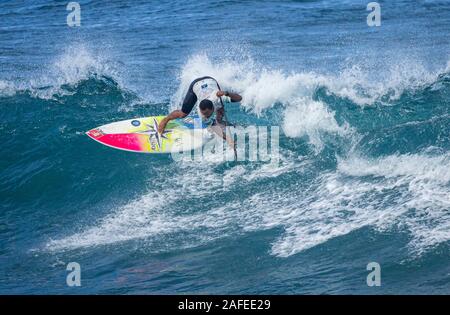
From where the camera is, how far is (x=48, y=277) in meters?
8.67

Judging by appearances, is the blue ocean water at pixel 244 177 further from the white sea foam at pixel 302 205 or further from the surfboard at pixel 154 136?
the surfboard at pixel 154 136

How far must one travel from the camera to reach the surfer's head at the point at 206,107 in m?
10.9

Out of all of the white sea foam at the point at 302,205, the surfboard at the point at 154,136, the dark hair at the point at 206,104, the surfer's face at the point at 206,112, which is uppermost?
the dark hair at the point at 206,104

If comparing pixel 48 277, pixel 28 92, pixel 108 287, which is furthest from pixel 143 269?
pixel 28 92

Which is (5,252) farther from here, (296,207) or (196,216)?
(296,207)

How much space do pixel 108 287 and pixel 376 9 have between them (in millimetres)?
16416

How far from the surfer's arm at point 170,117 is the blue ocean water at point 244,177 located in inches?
26.1

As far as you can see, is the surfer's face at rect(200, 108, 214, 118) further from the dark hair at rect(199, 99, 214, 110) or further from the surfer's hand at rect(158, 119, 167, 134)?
the surfer's hand at rect(158, 119, 167, 134)

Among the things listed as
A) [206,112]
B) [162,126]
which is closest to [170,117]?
[162,126]

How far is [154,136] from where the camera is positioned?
12.0 meters

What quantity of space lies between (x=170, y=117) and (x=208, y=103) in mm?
990

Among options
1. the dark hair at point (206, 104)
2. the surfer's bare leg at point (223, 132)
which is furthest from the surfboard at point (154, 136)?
the dark hair at point (206, 104)

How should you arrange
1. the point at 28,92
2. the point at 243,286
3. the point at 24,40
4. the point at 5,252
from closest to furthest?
the point at 243,286, the point at 5,252, the point at 28,92, the point at 24,40

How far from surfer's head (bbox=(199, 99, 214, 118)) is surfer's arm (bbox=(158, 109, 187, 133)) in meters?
0.66
